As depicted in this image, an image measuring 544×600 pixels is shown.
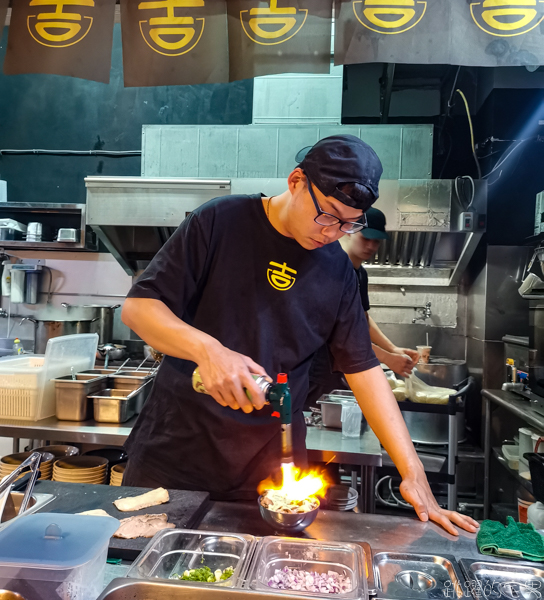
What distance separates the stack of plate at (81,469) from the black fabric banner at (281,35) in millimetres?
2263

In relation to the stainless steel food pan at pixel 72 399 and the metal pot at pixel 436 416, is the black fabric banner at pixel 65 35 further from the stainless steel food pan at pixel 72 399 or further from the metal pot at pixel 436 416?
the metal pot at pixel 436 416

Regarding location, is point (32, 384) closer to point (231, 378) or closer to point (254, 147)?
point (231, 378)

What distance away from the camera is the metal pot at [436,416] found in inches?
173

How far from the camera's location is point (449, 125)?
5562mm

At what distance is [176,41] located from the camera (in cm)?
224

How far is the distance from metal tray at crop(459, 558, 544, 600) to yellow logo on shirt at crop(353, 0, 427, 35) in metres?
2.00

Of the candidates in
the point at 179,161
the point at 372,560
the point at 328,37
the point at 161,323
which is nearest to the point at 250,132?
the point at 179,161

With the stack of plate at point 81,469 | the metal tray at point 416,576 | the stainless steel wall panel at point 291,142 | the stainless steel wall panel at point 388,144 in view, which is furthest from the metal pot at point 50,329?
the metal tray at point 416,576

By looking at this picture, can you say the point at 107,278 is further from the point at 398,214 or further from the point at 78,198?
the point at 398,214

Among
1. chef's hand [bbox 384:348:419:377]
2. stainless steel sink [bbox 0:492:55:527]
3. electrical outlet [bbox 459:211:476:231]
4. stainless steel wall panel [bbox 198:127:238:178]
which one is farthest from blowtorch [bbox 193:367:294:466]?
stainless steel wall panel [bbox 198:127:238:178]

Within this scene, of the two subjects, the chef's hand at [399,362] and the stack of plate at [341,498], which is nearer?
the stack of plate at [341,498]

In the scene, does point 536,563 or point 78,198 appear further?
point 78,198

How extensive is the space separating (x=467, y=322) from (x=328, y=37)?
401 centimetres

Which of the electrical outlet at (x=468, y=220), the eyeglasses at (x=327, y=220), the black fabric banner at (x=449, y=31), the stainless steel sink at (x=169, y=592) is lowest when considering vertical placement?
the stainless steel sink at (x=169, y=592)
